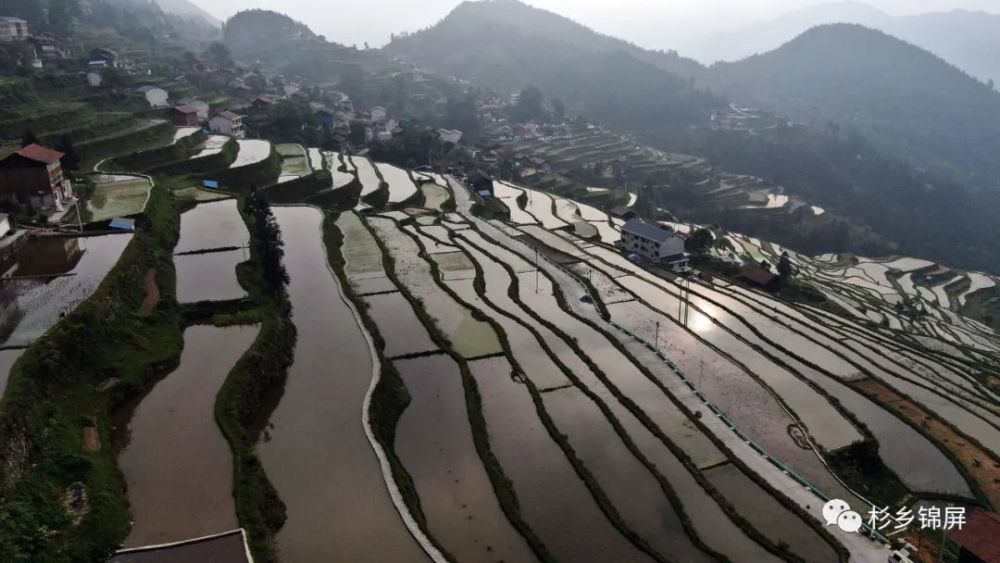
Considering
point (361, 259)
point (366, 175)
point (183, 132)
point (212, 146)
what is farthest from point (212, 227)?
point (366, 175)

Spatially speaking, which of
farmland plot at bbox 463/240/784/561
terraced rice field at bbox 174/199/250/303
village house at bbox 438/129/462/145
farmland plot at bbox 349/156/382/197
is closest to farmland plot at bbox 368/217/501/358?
farmland plot at bbox 463/240/784/561

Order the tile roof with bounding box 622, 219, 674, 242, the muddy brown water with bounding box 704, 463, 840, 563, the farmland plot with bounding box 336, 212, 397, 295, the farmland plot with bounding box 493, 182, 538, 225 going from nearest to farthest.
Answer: the muddy brown water with bounding box 704, 463, 840, 563 → the farmland plot with bounding box 336, 212, 397, 295 → the tile roof with bounding box 622, 219, 674, 242 → the farmland plot with bounding box 493, 182, 538, 225

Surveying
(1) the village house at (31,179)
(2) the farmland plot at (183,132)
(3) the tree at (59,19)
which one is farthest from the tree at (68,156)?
(3) the tree at (59,19)

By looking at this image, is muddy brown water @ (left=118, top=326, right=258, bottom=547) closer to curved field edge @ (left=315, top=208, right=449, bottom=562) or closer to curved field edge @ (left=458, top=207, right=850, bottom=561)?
curved field edge @ (left=315, top=208, right=449, bottom=562)

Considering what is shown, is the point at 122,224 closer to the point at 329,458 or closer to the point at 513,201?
the point at 329,458

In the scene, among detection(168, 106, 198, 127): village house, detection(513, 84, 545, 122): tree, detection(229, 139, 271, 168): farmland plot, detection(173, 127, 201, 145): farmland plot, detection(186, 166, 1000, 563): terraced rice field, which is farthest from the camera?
detection(513, 84, 545, 122): tree

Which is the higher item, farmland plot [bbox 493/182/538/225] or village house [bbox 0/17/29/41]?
village house [bbox 0/17/29/41]

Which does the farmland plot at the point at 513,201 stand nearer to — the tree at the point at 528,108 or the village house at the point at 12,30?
the village house at the point at 12,30
